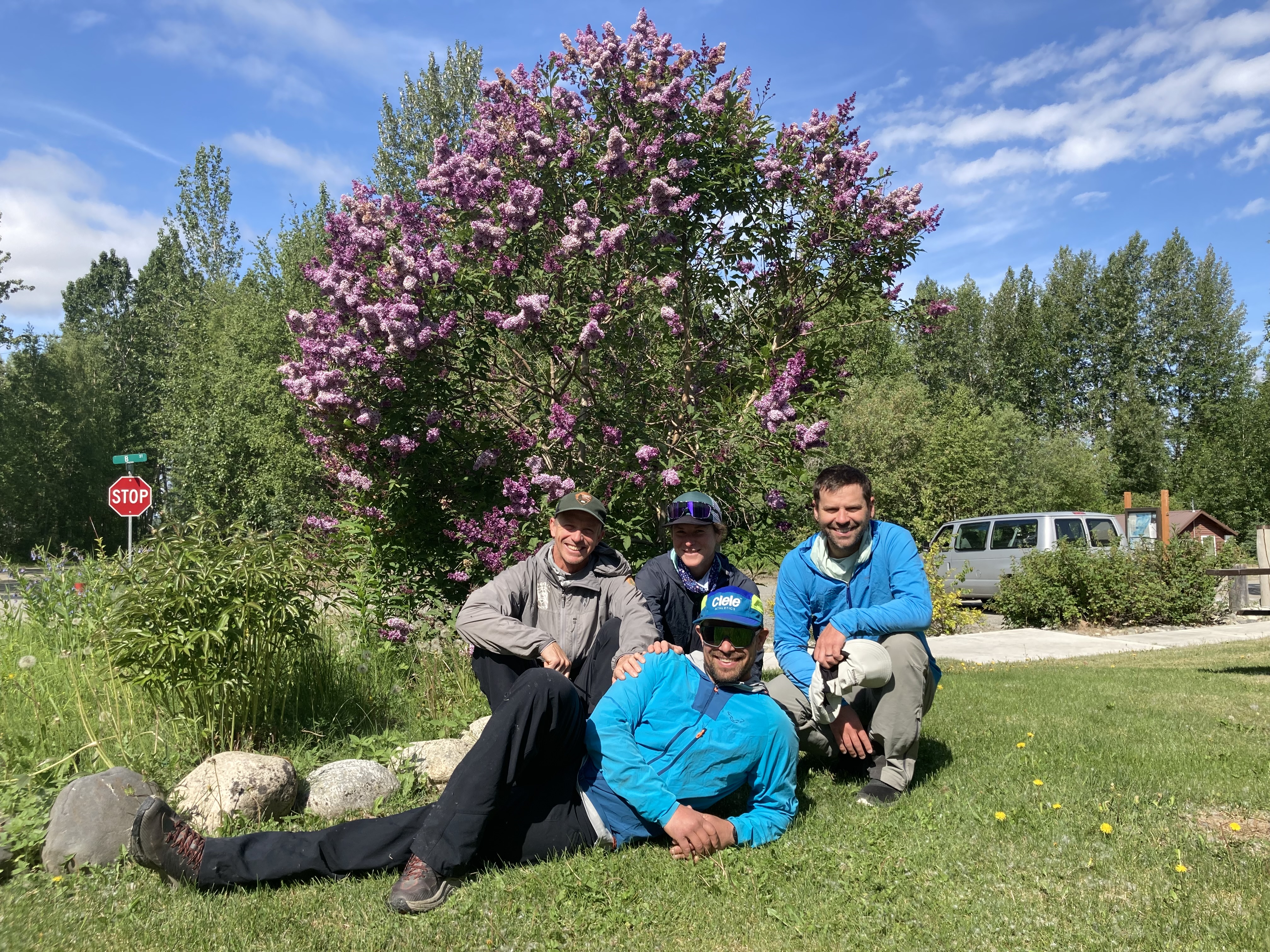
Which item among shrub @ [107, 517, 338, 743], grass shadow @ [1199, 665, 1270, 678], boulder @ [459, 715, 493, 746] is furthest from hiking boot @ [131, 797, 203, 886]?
grass shadow @ [1199, 665, 1270, 678]

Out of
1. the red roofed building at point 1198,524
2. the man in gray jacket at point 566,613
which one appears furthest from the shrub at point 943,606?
the red roofed building at point 1198,524

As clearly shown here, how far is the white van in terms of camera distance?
15.7 m

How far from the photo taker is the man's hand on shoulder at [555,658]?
3.52m

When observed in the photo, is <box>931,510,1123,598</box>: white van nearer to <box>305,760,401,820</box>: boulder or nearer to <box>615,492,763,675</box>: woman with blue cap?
<box>615,492,763,675</box>: woman with blue cap

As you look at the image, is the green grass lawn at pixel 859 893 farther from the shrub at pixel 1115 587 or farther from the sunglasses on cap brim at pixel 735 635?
the shrub at pixel 1115 587

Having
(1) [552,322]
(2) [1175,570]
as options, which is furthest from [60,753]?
(2) [1175,570]

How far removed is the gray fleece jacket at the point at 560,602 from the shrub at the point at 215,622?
106cm

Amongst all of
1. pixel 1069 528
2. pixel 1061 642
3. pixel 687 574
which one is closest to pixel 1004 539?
pixel 1069 528

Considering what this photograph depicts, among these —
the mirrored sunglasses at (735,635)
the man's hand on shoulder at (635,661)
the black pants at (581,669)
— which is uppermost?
the mirrored sunglasses at (735,635)

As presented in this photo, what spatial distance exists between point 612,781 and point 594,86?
510 cm

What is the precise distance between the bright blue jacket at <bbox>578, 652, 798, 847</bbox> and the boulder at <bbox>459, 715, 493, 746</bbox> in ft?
5.21

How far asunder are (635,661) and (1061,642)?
9.19m

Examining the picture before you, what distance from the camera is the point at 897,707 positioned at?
3629mm

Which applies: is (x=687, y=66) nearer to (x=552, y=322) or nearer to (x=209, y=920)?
(x=552, y=322)
